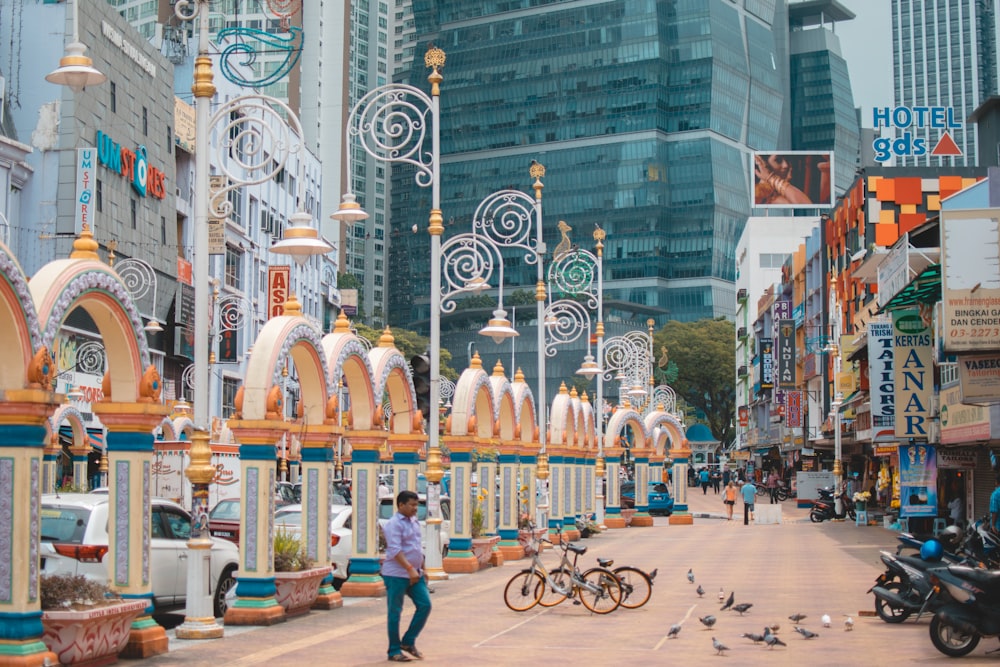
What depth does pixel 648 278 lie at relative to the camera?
15300 centimetres

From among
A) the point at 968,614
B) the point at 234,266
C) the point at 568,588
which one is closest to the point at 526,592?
the point at 568,588

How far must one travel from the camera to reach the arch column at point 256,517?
53.5 ft

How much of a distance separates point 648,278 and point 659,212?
7637 mm

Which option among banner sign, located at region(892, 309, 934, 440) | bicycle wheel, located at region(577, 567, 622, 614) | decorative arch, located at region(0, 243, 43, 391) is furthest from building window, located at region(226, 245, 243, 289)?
decorative arch, located at region(0, 243, 43, 391)

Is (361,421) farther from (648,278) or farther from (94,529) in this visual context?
(648,278)

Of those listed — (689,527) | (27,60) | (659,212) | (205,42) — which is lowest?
(689,527)

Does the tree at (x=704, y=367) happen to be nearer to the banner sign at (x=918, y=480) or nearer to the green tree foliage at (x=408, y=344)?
the green tree foliage at (x=408, y=344)

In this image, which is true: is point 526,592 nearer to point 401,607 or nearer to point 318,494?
point 318,494

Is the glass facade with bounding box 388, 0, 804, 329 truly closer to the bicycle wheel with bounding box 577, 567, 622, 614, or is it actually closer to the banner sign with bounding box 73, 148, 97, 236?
the banner sign with bounding box 73, 148, 97, 236

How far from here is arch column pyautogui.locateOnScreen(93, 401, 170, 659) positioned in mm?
13672

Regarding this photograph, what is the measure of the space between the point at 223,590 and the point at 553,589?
4383 millimetres

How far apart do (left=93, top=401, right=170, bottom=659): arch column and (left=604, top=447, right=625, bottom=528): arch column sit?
1241 inches

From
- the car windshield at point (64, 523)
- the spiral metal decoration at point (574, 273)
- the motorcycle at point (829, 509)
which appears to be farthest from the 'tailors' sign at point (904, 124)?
the car windshield at point (64, 523)

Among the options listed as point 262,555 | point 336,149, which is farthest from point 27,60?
point 336,149
